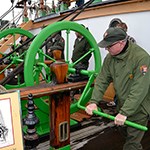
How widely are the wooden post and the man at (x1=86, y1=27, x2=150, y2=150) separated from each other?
0.26 metres

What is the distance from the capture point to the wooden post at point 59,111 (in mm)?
1830

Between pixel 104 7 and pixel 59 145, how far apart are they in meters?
2.89

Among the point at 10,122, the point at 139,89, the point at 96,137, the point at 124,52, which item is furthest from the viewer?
the point at 96,137

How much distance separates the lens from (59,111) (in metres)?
1.85

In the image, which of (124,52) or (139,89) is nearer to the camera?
(139,89)

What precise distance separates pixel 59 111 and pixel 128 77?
64 centimetres

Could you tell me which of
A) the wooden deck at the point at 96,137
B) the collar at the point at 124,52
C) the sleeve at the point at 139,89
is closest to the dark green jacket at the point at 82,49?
the wooden deck at the point at 96,137

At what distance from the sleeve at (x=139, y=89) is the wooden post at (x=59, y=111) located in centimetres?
53

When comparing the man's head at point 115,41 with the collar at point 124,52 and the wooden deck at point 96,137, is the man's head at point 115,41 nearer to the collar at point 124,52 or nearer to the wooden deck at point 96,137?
the collar at point 124,52

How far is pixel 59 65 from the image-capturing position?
184cm

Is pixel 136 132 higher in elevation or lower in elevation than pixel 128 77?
lower

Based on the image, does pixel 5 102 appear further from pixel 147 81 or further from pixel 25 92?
pixel 147 81

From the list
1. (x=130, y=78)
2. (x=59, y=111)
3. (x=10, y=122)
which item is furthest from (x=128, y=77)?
(x=10, y=122)

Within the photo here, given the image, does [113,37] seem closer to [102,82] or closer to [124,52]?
[124,52]
